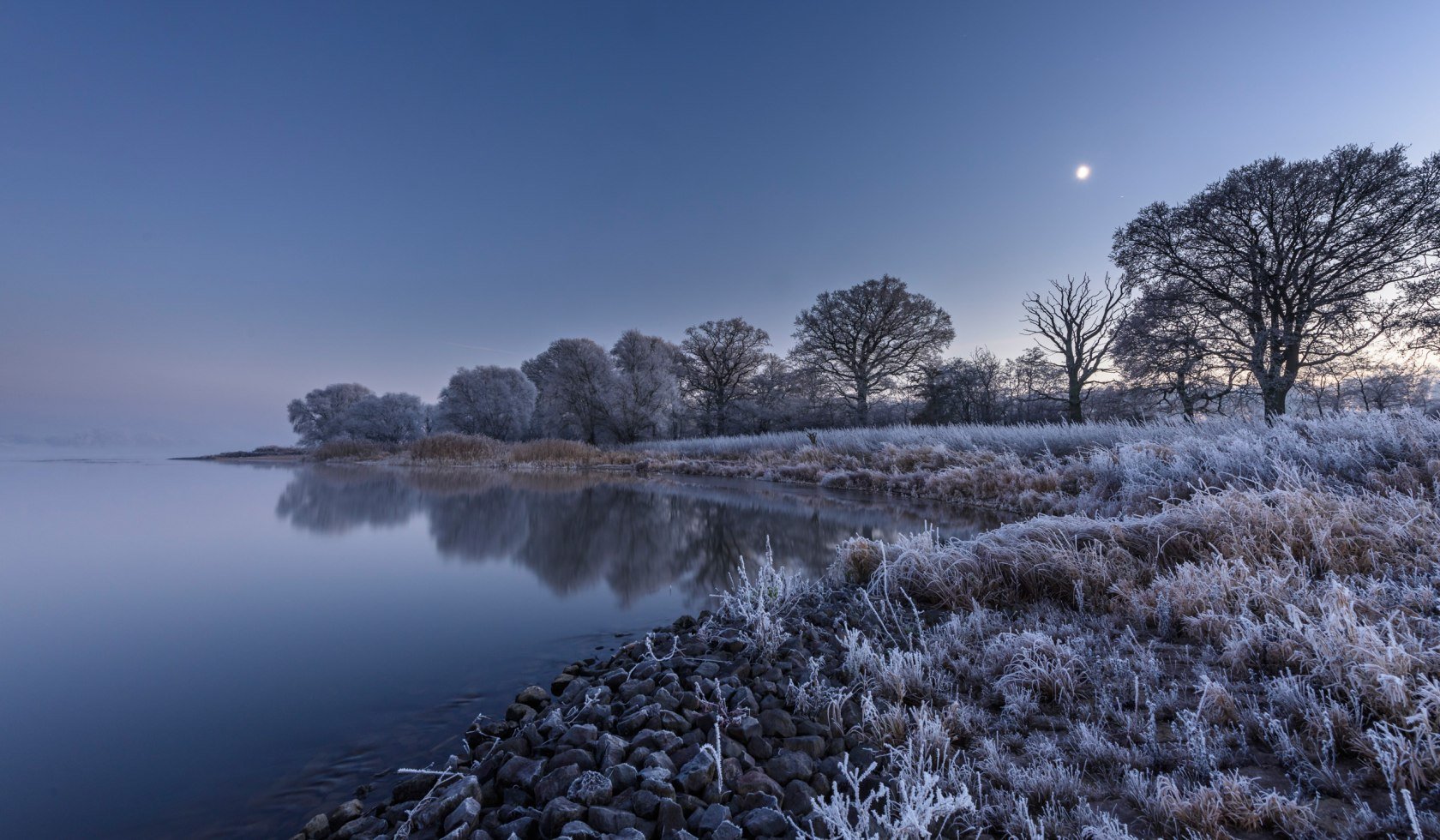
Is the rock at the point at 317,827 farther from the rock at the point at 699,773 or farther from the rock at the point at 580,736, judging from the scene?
the rock at the point at 699,773

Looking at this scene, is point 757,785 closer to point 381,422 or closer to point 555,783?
point 555,783

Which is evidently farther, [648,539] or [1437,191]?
[1437,191]

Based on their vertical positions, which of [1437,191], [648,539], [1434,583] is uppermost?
[1437,191]

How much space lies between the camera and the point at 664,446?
25531mm

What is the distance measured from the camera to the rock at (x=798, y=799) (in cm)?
144

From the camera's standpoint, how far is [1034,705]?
1.89 meters

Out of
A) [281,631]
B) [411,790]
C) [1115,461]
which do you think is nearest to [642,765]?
[411,790]

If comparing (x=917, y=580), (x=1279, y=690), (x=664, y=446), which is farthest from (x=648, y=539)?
(x=664, y=446)

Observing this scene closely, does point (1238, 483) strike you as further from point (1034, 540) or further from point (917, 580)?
point (917, 580)

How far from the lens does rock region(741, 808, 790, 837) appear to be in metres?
1.36

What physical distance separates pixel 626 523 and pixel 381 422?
95.3 ft

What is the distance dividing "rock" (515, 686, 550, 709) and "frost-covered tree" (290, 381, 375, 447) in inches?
1480

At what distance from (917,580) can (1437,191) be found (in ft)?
65.3

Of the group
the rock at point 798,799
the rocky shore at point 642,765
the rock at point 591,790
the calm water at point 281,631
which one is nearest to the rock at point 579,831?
the rocky shore at point 642,765
